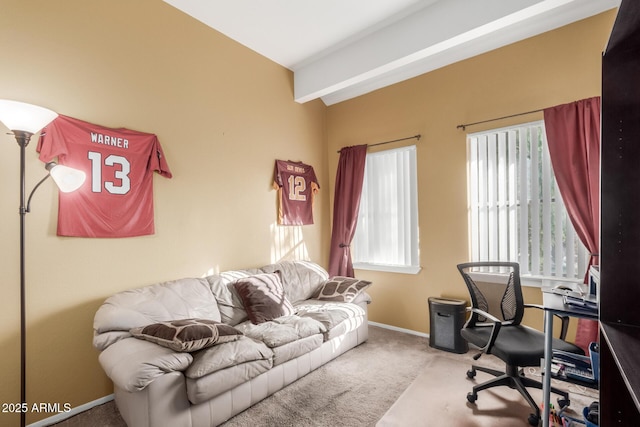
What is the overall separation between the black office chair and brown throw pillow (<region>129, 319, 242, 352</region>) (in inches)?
71.3

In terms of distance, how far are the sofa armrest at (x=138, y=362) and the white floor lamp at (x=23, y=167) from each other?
0.50 meters

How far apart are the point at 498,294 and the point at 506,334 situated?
323 millimetres

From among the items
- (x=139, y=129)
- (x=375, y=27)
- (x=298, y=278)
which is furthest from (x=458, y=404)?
(x=375, y=27)

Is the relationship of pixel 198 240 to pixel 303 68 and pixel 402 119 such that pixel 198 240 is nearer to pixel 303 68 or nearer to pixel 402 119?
pixel 303 68

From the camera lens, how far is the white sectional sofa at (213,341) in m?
1.73

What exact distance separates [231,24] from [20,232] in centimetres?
257

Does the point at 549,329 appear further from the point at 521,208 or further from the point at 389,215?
the point at 389,215

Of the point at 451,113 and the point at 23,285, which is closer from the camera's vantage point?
the point at 23,285

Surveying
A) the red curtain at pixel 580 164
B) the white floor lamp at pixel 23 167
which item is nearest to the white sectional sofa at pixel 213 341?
the white floor lamp at pixel 23 167

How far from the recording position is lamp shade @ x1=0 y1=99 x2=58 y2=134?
5.46 feet

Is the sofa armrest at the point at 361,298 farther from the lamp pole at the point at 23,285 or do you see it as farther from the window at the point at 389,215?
the lamp pole at the point at 23,285

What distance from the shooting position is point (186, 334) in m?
1.86

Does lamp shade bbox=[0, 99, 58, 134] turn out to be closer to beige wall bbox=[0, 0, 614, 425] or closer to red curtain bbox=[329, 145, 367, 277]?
beige wall bbox=[0, 0, 614, 425]

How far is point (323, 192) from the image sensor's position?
443 cm
